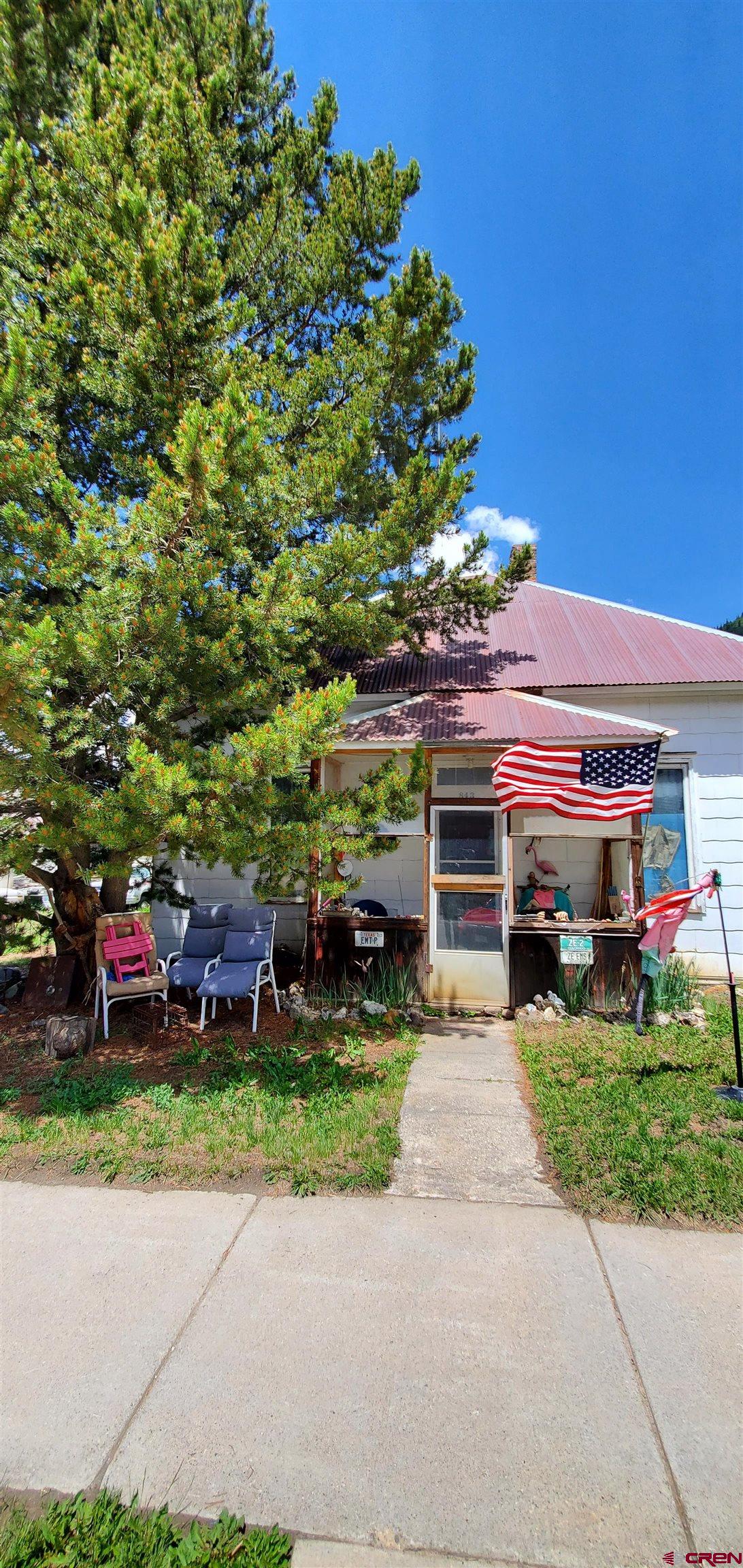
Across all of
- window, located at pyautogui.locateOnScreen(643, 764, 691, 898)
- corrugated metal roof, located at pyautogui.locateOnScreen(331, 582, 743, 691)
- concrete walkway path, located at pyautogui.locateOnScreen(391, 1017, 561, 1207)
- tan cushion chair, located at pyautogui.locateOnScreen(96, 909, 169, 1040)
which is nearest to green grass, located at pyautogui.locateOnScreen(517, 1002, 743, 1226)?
concrete walkway path, located at pyautogui.locateOnScreen(391, 1017, 561, 1207)

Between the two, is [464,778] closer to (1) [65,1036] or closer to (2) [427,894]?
(2) [427,894]

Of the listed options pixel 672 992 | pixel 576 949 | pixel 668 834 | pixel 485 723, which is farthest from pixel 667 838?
pixel 485 723

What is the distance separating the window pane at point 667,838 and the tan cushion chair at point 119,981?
6.33 meters

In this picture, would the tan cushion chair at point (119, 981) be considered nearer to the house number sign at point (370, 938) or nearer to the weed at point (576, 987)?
the house number sign at point (370, 938)

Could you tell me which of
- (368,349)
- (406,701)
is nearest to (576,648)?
(406,701)

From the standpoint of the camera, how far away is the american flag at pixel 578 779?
267 inches

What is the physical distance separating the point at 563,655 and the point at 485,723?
8.64 feet

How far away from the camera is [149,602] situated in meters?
5.27

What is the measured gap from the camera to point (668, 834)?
357 inches

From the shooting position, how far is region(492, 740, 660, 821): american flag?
6770mm

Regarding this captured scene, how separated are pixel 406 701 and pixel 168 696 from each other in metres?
3.85

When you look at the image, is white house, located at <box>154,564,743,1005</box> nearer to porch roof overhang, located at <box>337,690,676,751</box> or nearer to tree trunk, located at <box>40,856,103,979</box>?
porch roof overhang, located at <box>337,690,676,751</box>

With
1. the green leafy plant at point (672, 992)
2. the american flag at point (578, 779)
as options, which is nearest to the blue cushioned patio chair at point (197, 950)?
the american flag at point (578, 779)

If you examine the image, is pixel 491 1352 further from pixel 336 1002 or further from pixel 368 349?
pixel 368 349
